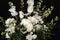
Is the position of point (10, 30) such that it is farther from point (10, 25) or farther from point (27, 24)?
point (27, 24)

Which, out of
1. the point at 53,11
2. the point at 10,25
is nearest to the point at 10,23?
the point at 10,25

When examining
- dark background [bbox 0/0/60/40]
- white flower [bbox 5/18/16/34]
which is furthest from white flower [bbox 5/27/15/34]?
dark background [bbox 0/0/60/40]

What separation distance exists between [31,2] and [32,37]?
0.29 m

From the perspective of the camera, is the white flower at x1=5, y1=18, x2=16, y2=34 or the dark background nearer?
the white flower at x1=5, y1=18, x2=16, y2=34

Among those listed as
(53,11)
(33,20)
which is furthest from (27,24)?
(53,11)

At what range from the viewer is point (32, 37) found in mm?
1651

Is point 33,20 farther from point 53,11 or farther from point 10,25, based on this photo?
point 53,11

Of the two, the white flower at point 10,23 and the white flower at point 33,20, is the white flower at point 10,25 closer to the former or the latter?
the white flower at point 10,23

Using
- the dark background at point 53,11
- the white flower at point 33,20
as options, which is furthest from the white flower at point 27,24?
the dark background at point 53,11

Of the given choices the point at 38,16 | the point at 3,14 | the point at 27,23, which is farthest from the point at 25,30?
the point at 3,14

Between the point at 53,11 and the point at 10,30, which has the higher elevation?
the point at 53,11

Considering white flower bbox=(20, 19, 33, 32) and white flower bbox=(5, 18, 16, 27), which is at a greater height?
white flower bbox=(5, 18, 16, 27)

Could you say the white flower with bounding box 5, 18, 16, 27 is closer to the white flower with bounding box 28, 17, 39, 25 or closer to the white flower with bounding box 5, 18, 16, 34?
the white flower with bounding box 5, 18, 16, 34

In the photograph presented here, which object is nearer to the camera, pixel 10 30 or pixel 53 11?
pixel 10 30
